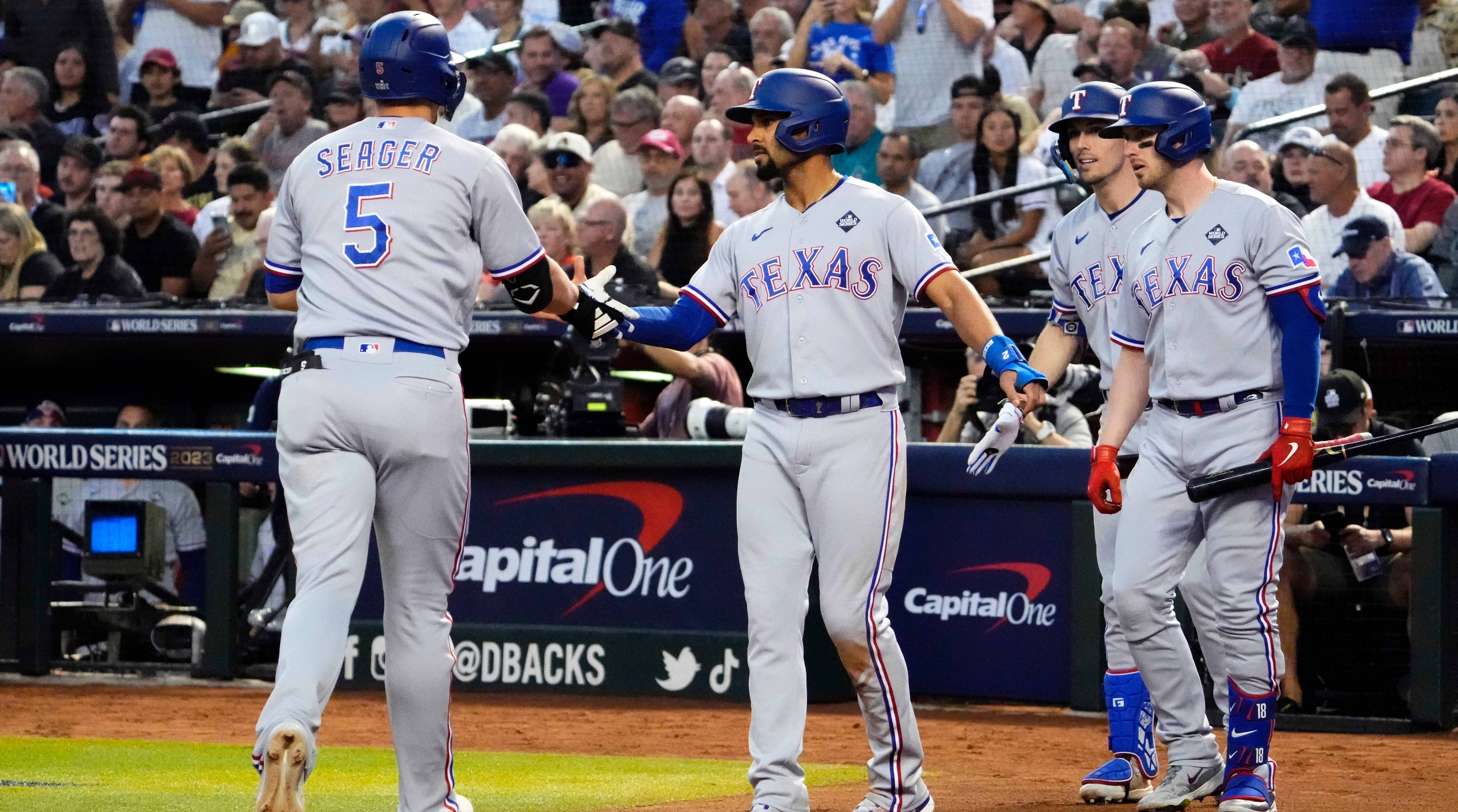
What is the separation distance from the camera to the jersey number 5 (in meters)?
4.36

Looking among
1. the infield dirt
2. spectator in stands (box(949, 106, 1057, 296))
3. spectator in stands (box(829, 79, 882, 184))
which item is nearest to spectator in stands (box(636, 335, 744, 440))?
the infield dirt

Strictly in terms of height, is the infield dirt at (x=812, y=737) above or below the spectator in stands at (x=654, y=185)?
below

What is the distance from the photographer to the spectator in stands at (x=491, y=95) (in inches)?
509

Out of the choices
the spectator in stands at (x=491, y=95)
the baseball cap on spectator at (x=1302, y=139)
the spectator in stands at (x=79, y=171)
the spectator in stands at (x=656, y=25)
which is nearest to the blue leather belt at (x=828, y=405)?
the baseball cap on spectator at (x=1302, y=139)

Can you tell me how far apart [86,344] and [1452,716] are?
7.90m

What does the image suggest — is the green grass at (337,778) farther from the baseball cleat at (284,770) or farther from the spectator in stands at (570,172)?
the spectator in stands at (570,172)

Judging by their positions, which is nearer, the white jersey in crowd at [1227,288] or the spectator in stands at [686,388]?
the white jersey in crowd at [1227,288]

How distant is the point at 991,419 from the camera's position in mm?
8602

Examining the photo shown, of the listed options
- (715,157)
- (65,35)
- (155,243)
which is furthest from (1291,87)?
(65,35)

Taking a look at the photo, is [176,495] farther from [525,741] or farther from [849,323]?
[849,323]

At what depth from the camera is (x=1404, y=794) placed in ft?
19.1

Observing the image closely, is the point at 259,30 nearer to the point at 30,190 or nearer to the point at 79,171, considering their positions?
the point at 79,171

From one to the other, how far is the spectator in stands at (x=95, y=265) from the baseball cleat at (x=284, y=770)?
25.3 ft

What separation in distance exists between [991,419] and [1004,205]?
7.62 feet
